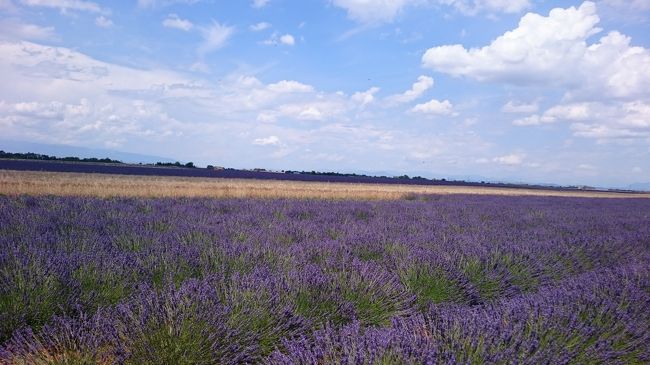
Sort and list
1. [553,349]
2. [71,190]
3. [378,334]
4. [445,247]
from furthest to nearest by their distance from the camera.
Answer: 1. [71,190]
2. [445,247]
3. [553,349]
4. [378,334]

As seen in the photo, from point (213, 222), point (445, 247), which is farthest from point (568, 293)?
point (213, 222)

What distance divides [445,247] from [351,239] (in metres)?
1.15

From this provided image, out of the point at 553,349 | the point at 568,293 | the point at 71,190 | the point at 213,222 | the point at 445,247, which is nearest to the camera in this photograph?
the point at 553,349

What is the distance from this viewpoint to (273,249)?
4598 millimetres

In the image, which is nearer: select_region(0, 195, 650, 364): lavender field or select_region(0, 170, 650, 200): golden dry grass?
select_region(0, 195, 650, 364): lavender field

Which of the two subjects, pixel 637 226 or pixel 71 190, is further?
pixel 71 190

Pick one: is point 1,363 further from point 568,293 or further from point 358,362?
point 568,293

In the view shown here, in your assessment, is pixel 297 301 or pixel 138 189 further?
pixel 138 189

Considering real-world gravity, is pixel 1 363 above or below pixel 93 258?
below

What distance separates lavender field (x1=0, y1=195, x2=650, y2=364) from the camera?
2.23 metres

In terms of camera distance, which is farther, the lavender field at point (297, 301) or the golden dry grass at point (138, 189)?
the golden dry grass at point (138, 189)

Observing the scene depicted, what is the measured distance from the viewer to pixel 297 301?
3.14 metres

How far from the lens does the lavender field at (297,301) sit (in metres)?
2.23

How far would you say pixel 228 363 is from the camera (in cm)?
238
